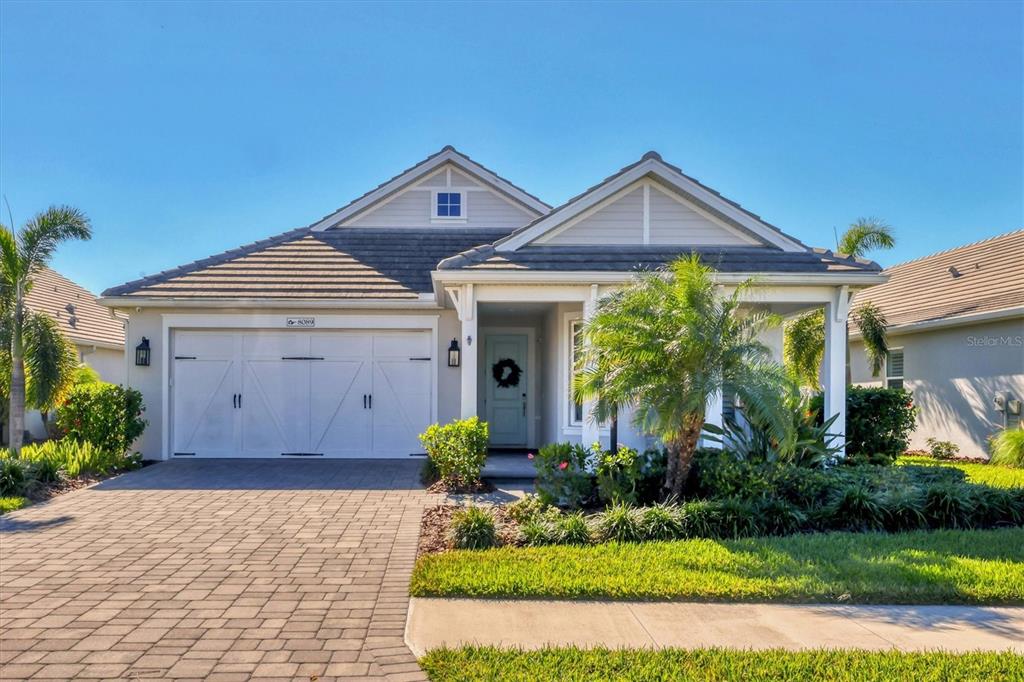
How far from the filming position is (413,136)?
14.7 meters

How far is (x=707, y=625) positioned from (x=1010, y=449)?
11.0 metres

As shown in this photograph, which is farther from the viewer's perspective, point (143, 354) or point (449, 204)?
point (449, 204)

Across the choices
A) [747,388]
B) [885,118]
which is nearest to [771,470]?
[747,388]

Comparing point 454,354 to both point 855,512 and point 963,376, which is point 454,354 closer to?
point 855,512

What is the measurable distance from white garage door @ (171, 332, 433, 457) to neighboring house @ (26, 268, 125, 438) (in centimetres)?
589

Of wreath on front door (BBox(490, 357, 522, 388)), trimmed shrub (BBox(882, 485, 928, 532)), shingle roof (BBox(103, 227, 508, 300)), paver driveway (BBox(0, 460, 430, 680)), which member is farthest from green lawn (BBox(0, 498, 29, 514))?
trimmed shrub (BBox(882, 485, 928, 532))

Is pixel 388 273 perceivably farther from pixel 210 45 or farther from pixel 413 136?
pixel 210 45

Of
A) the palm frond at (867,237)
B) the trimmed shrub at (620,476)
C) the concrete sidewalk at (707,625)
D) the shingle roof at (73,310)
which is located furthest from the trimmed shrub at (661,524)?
the shingle roof at (73,310)

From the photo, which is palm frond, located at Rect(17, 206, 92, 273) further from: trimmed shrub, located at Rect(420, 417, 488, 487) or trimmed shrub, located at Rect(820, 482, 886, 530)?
trimmed shrub, located at Rect(820, 482, 886, 530)

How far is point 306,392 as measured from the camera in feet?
39.6

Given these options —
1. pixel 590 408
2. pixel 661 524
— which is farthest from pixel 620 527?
pixel 590 408

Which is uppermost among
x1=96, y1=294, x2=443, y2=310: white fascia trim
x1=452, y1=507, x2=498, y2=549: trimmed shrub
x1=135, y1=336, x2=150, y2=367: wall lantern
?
x1=96, y1=294, x2=443, y2=310: white fascia trim

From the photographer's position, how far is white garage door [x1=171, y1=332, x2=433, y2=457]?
12.0 meters

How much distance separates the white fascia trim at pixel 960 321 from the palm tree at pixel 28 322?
58.1 feet
